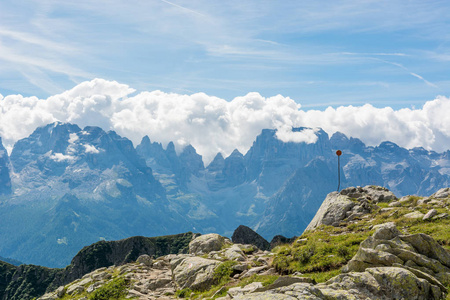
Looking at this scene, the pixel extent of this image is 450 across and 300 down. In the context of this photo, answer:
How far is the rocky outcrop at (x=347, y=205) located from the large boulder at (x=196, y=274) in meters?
17.2

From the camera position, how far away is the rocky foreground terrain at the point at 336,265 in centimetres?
1850

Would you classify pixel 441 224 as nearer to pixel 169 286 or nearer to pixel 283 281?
pixel 283 281

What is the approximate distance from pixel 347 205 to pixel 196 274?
23340 millimetres

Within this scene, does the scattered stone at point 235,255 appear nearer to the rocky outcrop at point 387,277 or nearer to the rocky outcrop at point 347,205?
the rocky outcrop at point 347,205

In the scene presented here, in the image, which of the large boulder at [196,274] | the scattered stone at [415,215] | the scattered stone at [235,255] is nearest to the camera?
the large boulder at [196,274]

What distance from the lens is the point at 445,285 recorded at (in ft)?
65.7

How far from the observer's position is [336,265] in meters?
27.1

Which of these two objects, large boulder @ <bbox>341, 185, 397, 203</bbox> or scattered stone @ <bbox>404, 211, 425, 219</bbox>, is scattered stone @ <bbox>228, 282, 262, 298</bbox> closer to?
scattered stone @ <bbox>404, 211, 425, 219</bbox>

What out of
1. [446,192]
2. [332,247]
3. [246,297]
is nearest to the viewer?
[246,297]

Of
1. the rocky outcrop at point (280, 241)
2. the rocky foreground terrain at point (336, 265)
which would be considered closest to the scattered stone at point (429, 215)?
the rocky foreground terrain at point (336, 265)

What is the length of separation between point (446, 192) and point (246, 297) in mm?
41446

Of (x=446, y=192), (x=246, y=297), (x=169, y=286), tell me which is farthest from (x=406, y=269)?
(x=446, y=192)

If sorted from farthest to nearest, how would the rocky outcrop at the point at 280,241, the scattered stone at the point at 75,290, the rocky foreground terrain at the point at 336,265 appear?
1. the rocky outcrop at the point at 280,241
2. the scattered stone at the point at 75,290
3. the rocky foreground terrain at the point at 336,265

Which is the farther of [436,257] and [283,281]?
[436,257]
